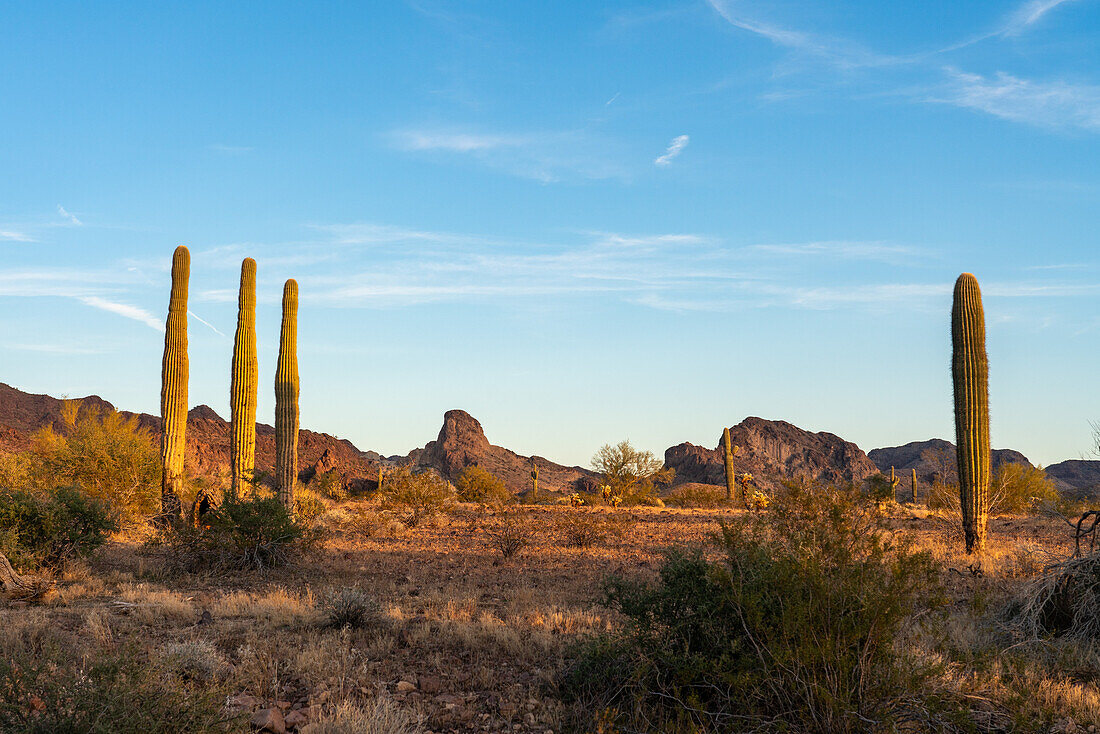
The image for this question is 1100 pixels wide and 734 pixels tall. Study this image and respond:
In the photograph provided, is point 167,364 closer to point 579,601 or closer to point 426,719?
point 579,601

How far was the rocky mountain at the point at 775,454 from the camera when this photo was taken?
83.8 m

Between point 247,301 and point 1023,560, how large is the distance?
61.8ft

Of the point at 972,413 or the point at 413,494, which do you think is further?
the point at 413,494

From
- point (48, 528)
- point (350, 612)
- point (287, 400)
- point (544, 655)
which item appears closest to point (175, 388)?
point (287, 400)

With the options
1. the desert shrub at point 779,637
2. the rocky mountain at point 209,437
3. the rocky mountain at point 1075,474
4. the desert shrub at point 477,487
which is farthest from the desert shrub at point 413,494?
the rocky mountain at point 1075,474

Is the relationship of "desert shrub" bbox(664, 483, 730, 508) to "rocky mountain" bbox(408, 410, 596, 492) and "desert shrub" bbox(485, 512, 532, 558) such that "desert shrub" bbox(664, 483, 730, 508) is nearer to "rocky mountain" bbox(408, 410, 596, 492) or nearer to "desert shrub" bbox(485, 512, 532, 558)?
"desert shrub" bbox(485, 512, 532, 558)

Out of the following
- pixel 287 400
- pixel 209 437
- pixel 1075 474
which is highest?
pixel 287 400

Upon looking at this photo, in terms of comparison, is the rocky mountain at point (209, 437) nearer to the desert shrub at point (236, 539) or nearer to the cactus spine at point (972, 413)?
the desert shrub at point (236, 539)

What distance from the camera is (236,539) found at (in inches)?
535

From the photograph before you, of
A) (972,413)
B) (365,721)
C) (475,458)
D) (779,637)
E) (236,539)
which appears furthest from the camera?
(475,458)

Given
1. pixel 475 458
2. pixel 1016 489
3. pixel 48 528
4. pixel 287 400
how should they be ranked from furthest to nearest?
pixel 475 458 → pixel 1016 489 → pixel 287 400 → pixel 48 528

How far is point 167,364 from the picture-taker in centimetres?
2039

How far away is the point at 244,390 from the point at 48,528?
7728 mm

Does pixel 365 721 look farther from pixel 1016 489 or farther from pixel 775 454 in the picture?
pixel 775 454
